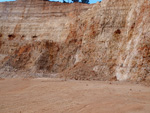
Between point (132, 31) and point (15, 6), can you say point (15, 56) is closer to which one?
point (15, 6)

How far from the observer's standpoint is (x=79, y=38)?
18.9 metres

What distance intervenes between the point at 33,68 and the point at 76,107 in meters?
14.7

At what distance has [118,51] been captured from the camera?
14328mm

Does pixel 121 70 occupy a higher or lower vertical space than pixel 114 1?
lower

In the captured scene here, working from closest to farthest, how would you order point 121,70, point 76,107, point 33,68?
point 76,107 < point 121,70 < point 33,68

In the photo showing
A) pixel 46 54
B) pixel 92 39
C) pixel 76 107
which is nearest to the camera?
pixel 76 107

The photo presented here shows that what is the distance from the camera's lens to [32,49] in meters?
20.4

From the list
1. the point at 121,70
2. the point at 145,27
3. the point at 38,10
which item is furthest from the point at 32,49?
the point at 145,27

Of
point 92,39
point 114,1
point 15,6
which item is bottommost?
point 92,39

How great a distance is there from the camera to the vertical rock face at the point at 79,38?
1169 centimetres

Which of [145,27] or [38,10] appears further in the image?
[38,10]

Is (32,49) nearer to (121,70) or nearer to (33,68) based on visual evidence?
(33,68)

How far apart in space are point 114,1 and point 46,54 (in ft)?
31.7

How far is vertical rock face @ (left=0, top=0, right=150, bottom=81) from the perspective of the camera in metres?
11.7
